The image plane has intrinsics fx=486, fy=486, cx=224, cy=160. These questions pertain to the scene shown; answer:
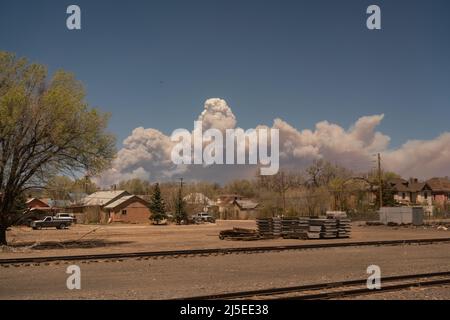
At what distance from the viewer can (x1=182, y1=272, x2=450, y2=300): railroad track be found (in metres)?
11.9

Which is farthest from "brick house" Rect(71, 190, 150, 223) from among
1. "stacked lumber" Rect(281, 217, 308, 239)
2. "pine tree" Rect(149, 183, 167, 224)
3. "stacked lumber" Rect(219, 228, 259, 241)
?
"stacked lumber" Rect(281, 217, 308, 239)

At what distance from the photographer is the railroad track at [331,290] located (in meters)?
11.9

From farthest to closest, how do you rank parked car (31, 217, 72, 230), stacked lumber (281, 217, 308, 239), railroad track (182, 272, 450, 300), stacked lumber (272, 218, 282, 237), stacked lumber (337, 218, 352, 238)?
parked car (31, 217, 72, 230) → stacked lumber (272, 218, 282, 237) → stacked lumber (337, 218, 352, 238) → stacked lumber (281, 217, 308, 239) → railroad track (182, 272, 450, 300)

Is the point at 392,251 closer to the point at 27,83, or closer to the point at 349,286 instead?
the point at 349,286

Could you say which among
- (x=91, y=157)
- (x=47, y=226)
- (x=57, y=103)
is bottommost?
(x=47, y=226)

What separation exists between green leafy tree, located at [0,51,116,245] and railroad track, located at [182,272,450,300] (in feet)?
66.5

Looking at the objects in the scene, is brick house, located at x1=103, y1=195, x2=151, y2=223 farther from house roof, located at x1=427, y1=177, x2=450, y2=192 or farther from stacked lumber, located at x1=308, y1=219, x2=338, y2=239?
house roof, located at x1=427, y1=177, x2=450, y2=192

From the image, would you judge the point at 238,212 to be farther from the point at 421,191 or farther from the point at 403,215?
the point at 403,215

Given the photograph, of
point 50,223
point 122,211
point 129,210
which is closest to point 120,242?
point 50,223

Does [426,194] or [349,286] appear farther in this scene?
[426,194]
